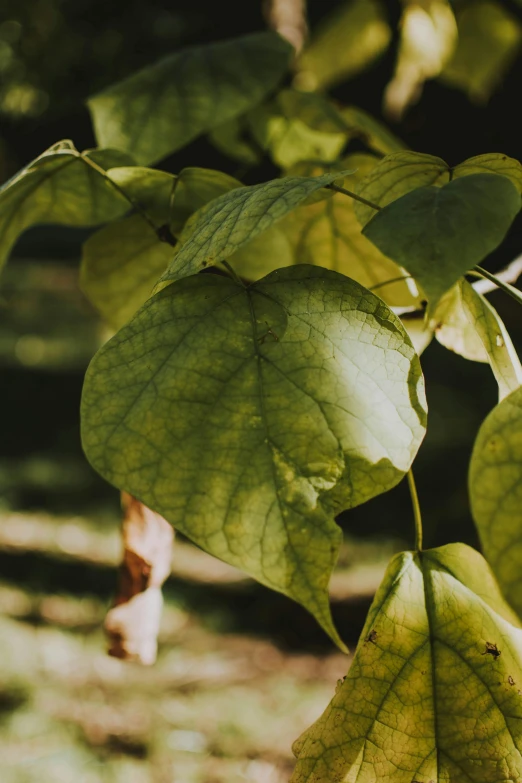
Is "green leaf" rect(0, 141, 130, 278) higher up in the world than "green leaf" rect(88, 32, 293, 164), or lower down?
lower down

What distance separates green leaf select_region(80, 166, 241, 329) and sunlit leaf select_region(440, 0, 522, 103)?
2.60 feet

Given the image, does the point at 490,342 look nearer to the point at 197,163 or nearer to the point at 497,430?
the point at 497,430

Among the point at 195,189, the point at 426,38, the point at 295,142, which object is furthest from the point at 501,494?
the point at 426,38

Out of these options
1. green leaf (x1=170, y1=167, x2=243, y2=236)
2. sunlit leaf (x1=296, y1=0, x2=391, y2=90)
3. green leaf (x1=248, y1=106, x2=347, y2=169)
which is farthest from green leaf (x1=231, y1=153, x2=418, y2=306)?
sunlit leaf (x1=296, y1=0, x2=391, y2=90)

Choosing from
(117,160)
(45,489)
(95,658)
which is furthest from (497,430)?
(45,489)

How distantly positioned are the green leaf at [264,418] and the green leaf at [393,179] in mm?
80

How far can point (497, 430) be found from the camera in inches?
17.9

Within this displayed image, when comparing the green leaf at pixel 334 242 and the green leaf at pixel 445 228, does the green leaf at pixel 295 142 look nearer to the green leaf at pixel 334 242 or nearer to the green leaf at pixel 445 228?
the green leaf at pixel 334 242

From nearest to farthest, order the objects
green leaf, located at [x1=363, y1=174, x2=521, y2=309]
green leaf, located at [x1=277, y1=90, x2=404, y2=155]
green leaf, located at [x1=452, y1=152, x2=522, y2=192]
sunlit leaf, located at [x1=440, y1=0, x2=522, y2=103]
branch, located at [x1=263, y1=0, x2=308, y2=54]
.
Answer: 1. green leaf, located at [x1=363, y1=174, x2=521, y2=309]
2. green leaf, located at [x1=452, y1=152, x2=522, y2=192]
3. green leaf, located at [x1=277, y1=90, x2=404, y2=155]
4. sunlit leaf, located at [x1=440, y1=0, x2=522, y2=103]
5. branch, located at [x1=263, y1=0, x2=308, y2=54]

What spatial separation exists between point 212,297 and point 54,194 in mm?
328

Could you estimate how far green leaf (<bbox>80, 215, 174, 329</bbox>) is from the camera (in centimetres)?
83

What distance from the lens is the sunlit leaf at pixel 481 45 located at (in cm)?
129

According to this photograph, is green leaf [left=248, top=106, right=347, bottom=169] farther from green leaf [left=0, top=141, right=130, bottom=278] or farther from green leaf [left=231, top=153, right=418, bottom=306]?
green leaf [left=0, top=141, right=130, bottom=278]

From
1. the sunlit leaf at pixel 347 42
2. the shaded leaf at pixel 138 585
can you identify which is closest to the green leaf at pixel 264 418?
the shaded leaf at pixel 138 585
